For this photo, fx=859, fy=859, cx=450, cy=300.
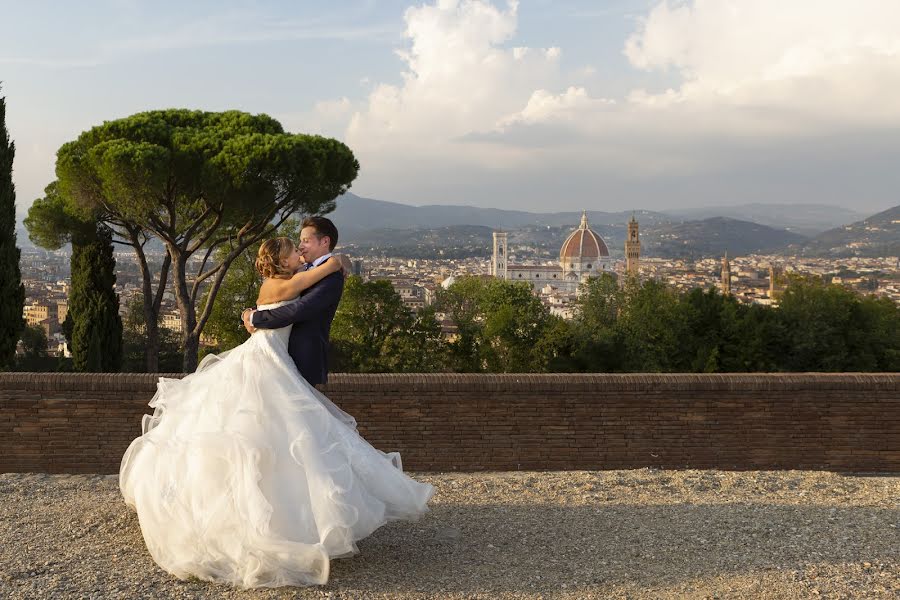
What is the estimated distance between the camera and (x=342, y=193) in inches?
773

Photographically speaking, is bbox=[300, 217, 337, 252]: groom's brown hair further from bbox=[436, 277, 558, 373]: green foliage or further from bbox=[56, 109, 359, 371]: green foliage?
bbox=[436, 277, 558, 373]: green foliage

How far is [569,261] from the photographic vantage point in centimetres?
16688

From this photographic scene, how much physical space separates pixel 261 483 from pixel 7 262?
1078 cm

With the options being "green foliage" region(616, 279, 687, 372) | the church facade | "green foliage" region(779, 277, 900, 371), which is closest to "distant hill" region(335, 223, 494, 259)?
the church facade

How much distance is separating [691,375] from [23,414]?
5.92 m

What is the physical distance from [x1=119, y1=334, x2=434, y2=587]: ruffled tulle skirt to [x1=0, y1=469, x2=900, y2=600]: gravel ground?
15 cm

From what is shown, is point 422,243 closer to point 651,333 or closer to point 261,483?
point 651,333

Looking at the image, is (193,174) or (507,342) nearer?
(193,174)

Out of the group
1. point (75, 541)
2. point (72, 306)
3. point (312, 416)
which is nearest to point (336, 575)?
point (312, 416)

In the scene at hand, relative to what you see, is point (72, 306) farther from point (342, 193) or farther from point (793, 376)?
point (793, 376)

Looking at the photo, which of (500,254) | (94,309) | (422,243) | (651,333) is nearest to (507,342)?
(651,333)

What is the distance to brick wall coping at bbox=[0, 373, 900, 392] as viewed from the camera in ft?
24.4

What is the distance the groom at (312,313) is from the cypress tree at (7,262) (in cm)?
1006

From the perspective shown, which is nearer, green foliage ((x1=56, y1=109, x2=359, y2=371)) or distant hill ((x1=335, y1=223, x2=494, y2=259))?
green foliage ((x1=56, y1=109, x2=359, y2=371))
